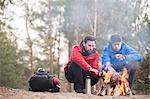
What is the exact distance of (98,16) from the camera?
18609 mm

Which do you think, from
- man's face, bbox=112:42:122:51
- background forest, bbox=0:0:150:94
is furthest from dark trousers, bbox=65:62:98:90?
background forest, bbox=0:0:150:94

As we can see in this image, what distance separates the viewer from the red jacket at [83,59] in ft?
16.3

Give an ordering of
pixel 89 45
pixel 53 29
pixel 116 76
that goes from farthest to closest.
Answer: pixel 53 29
pixel 89 45
pixel 116 76

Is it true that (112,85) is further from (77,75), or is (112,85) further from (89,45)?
(89,45)

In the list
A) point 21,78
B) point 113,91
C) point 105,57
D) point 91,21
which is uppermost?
point 91,21

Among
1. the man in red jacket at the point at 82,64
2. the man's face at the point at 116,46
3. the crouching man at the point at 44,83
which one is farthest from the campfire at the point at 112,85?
the crouching man at the point at 44,83

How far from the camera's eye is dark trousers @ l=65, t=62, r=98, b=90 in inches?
196

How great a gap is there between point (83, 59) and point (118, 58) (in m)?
0.47

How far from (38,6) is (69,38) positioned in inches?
111

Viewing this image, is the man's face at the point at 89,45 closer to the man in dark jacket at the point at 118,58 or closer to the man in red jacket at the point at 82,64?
the man in red jacket at the point at 82,64

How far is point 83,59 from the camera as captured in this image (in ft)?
16.4

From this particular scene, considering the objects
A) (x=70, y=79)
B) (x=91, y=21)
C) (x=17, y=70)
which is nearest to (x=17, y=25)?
(x=17, y=70)

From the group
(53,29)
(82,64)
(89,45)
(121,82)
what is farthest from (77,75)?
(53,29)

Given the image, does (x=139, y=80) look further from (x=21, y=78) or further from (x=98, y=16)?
(x=21, y=78)
